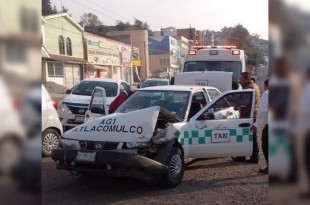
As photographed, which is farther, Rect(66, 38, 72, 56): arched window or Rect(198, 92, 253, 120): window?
Rect(66, 38, 72, 56): arched window

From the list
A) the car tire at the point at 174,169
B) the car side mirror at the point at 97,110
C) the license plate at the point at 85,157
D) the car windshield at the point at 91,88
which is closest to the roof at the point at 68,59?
the car windshield at the point at 91,88

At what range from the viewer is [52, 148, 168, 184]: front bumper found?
5066 mm

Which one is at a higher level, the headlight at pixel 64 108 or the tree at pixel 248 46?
the tree at pixel 248 46

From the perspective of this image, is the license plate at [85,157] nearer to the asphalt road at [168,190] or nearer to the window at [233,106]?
the asphalt road at [168,190]

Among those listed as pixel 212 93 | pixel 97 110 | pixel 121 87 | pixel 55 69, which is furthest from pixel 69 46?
pixel 212 93

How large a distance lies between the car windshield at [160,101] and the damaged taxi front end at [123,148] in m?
0.88

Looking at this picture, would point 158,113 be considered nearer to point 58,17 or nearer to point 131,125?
point 131,125

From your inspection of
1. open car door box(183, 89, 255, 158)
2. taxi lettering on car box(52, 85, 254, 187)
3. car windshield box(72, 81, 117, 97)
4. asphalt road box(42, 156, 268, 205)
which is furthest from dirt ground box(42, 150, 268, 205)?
car windshield box(72, 81, 117, 97)

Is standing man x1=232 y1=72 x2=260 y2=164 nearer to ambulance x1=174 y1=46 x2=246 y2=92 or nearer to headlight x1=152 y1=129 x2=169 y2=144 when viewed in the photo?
headlight x1=152 y1=129 x2=169 y2=144

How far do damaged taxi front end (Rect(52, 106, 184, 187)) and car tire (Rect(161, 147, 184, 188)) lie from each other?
0.05ft

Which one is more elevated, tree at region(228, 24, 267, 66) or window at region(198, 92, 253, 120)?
tree at region(228, 24, 267, 66)

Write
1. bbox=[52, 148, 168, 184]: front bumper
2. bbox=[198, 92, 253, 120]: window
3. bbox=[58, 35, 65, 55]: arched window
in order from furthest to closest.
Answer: bbox=[58, 35, 65, 55]: arched window, bbox=[198, 92, 253, 120]: window, bbox=[52, 148, 168, 184]: front bumper

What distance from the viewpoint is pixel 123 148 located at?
5262 millimetres

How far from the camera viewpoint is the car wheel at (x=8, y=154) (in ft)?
5.31
